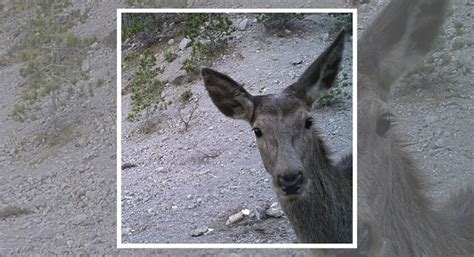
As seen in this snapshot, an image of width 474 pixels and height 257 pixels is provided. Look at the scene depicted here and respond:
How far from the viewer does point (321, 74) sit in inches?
84.7

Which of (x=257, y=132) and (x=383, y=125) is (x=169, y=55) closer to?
(x=257, y=132)

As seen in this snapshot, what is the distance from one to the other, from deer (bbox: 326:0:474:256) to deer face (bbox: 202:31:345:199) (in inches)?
4.8

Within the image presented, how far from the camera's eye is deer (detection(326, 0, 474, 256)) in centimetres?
204

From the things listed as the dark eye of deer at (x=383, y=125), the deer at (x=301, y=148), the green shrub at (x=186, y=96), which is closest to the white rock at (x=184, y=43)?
the green shrub at (x=186, y=96)

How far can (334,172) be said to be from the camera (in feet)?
6.98

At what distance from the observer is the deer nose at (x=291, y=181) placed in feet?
6.64

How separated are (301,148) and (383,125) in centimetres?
23

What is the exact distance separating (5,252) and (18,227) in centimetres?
10

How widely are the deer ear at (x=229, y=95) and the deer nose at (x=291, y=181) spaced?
8.3 inches

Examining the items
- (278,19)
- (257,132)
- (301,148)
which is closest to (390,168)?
(301,148)

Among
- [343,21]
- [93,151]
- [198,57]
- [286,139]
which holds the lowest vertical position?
[93,151]

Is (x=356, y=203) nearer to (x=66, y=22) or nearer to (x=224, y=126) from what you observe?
(x=224, y=126)

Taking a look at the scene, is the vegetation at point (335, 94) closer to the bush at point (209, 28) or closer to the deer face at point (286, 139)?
the deer face at point (286, 139)

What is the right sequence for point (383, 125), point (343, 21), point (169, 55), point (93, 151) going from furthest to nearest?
point (93, 151), point (169, 55), point (343, 21), point (383, 125)
